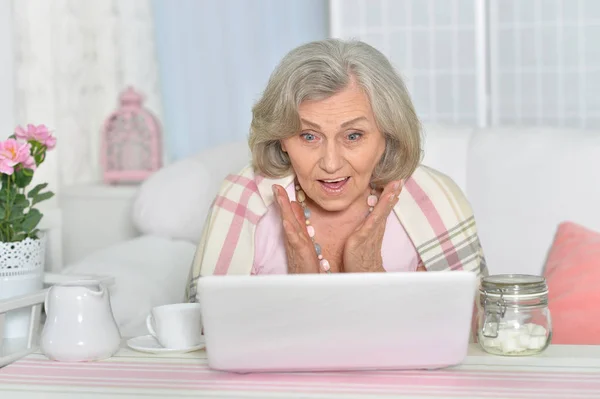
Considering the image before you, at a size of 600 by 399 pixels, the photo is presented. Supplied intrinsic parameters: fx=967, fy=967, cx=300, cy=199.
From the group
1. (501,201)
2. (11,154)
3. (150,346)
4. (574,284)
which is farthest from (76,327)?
(501,201)

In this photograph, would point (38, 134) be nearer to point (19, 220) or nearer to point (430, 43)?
point (19, 220)

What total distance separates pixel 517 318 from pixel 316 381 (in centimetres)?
34

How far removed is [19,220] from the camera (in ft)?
6.41

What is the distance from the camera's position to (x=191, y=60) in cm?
397

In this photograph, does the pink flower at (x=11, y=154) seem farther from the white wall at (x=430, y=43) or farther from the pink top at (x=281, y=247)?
the white wall at (x=430, y=43)

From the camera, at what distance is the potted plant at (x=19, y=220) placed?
73.2 inches

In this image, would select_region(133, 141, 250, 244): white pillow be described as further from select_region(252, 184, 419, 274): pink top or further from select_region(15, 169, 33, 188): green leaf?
select_region(15, 169, 33, 188): green leaf

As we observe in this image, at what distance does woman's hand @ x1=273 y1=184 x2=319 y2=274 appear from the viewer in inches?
73.2

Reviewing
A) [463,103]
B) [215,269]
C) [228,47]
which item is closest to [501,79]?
[463,103]

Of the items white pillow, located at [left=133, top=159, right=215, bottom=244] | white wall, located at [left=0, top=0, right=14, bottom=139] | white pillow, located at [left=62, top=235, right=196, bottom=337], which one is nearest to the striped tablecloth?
white pillow, located at [left=62, top=235, right=196, bottom=337]

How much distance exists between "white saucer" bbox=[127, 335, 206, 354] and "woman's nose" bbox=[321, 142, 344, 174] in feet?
1.45

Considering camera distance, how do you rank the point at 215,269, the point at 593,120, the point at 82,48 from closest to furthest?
1. the point at 215,269
2. the point at 593,120
3. the point at 82,48

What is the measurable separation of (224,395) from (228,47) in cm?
287

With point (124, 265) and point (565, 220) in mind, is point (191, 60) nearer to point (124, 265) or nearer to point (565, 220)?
point (124, 265)
